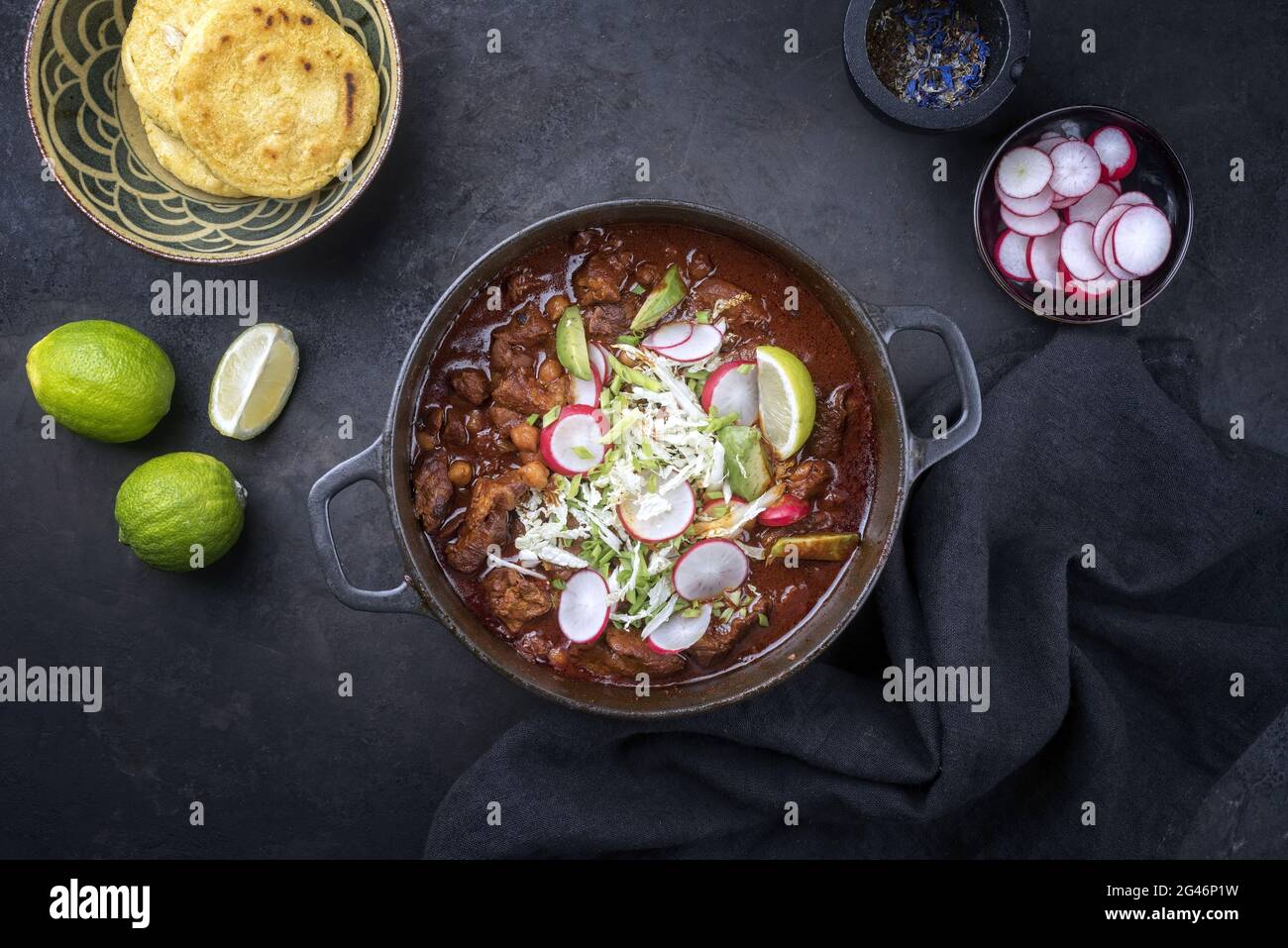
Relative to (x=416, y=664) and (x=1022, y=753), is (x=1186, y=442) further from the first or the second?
(x=416, y=664)

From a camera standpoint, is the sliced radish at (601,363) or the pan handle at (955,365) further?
the sliced radish at (601,363)

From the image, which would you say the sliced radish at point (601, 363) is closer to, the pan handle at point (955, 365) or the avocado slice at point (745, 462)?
the avocado slice at point (745, 462)

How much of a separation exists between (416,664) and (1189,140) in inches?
125

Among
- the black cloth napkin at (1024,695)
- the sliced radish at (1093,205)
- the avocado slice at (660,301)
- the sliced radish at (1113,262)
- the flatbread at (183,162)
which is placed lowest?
the black cloth napkin at (1024,695)

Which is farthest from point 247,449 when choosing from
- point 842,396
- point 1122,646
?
point 1122,646

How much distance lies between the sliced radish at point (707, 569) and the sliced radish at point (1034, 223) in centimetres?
142

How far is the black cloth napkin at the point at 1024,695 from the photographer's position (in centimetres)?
318

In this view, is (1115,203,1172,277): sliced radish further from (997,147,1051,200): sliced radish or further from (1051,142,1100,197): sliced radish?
(997,147,1051,200): sliced radish

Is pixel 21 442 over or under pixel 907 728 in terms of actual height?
over

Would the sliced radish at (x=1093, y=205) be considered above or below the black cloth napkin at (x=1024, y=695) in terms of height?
above

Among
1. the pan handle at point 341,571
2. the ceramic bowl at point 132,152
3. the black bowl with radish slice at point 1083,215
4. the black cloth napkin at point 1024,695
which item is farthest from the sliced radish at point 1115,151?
the pan handle at point 341,571

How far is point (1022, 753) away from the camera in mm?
3152

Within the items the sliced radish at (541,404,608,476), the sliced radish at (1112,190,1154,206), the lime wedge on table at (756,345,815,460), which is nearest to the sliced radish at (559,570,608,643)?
the sliced radish at (541,404,608,476)
